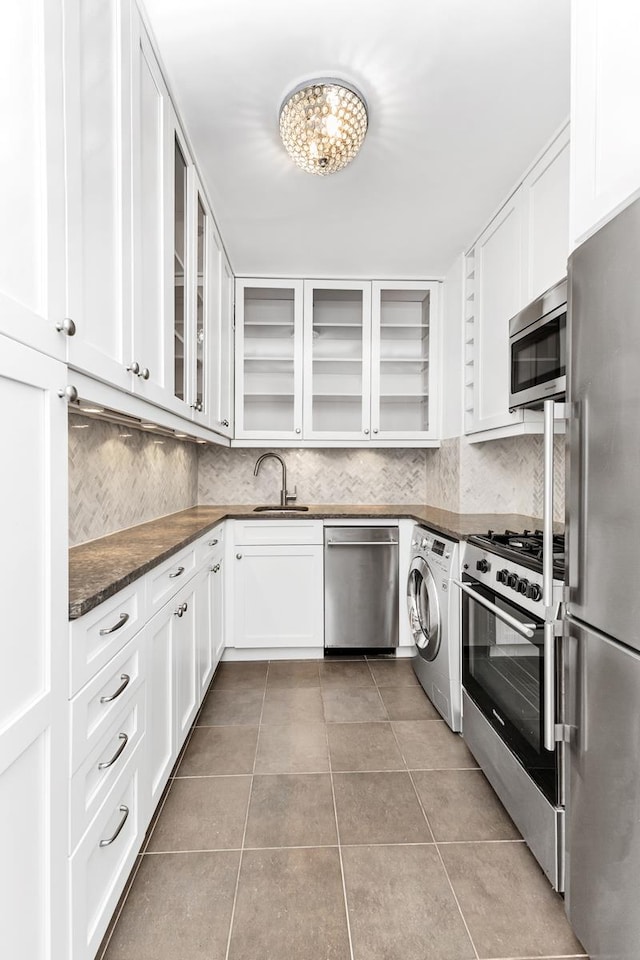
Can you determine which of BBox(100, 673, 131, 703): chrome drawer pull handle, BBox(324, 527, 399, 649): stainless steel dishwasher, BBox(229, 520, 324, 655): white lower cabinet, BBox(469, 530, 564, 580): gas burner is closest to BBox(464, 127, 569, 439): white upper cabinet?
BBox(469, 530, 564, 580): gas burner

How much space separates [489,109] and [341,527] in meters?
2.20

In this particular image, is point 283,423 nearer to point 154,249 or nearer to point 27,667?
point 154,249

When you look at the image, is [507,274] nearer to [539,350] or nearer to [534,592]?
[539,350]

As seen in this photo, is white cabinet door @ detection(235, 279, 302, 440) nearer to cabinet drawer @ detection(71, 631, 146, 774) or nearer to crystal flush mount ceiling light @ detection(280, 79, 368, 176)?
crystal flush mount ceiling light @ detection(280, 79, 368, 176)

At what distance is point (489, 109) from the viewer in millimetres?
1881

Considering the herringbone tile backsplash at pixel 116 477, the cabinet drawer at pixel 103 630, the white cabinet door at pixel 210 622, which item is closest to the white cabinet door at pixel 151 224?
the herringbone tile backsplash at pixel 116 477

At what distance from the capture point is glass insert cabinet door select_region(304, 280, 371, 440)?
3.58 m

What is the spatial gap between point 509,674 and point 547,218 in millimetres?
1798

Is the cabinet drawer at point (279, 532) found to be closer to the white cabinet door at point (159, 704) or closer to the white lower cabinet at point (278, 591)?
the white lower cabinet at point (278, 591)

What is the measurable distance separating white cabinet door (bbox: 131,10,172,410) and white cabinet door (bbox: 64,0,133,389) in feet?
0.24

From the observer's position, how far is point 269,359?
3604 mm

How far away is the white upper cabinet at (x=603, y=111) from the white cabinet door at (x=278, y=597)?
2.38m

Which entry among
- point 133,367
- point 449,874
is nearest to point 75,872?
point 449,874

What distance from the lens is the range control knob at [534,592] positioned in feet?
5.05
